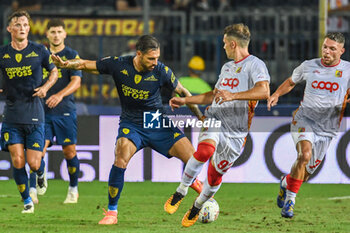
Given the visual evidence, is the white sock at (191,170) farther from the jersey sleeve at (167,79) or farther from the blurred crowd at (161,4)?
the blurred crowd at (161,4)

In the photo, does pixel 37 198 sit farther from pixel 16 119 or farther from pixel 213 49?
pixel 213 49

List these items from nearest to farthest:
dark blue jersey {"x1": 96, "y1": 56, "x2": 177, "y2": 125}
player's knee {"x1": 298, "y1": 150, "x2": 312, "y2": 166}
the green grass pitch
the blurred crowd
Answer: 1. the green grass pitch
2. dark blue jersey {"x1": 96, "y1": 56, "x2": 177, "y2": 125}
3. player's knee {"x1": 298, "y1": 150, "x2": 312, "y2": 166}
4. the blurred crowd

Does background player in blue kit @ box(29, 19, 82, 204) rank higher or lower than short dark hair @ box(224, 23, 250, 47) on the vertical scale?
lower

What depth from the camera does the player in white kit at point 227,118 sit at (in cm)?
862

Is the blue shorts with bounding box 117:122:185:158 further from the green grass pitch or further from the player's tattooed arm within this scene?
the green grass pitch

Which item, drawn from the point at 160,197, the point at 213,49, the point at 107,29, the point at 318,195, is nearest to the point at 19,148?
the point at 160,197

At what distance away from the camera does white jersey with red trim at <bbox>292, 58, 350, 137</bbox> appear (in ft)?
31.9

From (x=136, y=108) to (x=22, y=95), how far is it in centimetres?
155

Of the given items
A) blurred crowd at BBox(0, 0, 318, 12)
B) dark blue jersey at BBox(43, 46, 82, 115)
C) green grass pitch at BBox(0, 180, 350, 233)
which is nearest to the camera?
green grass pitch at BBox(0, 180, 350, 233)

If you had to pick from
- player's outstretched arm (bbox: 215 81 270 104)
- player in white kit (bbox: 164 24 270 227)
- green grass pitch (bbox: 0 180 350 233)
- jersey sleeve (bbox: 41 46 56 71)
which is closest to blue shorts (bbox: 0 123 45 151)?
jersey sleeve (bbox: 41 46 56 71)

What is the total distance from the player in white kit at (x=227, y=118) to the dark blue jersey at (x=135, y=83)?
2.27 ft

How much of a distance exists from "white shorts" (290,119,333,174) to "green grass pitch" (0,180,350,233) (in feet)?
2.21

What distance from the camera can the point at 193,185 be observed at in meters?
9.41

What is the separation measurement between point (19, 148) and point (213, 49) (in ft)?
21.4
